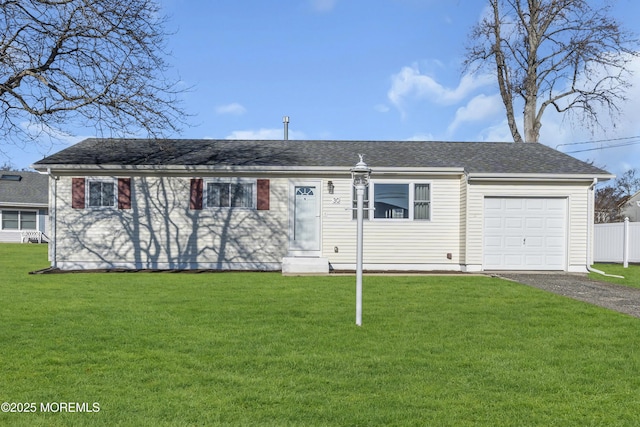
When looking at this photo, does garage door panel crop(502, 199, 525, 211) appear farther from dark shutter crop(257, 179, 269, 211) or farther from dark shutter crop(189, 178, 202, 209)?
dark shutter crop(189, 178, 202, 209)

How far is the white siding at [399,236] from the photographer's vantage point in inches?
615

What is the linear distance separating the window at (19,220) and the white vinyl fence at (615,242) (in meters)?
32.8

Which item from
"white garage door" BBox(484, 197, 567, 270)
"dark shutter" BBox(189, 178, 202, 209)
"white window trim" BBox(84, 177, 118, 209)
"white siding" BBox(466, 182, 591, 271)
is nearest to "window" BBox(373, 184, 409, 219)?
"white siding" BBox(466, 182, 591, 271)

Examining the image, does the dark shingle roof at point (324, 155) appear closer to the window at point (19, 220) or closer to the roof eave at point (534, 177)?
the roof eave at point (534, 177)

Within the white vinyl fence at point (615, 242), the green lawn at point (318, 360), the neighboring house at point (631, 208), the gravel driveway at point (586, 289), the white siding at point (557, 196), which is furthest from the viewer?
the neighboring house at point (631, 208)

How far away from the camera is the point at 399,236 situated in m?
15.6

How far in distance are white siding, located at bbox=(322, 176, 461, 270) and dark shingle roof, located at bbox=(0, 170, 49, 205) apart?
26.0 m

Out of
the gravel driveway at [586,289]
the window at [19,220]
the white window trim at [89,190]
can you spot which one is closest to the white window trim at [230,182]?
the white window trim at [89,190]

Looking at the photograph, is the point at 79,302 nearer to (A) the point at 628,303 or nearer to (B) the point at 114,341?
(B) the point at 114,341

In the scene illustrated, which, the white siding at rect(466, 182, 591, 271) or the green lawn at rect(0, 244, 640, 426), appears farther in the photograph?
the white siding at rect(466, 182, 591, 271)

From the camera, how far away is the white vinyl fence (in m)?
20.9

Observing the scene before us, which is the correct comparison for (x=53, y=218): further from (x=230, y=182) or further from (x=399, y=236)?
(x=399, y=236)

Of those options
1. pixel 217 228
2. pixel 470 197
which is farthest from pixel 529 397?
pixel 217 228

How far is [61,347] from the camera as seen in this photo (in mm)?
5945
